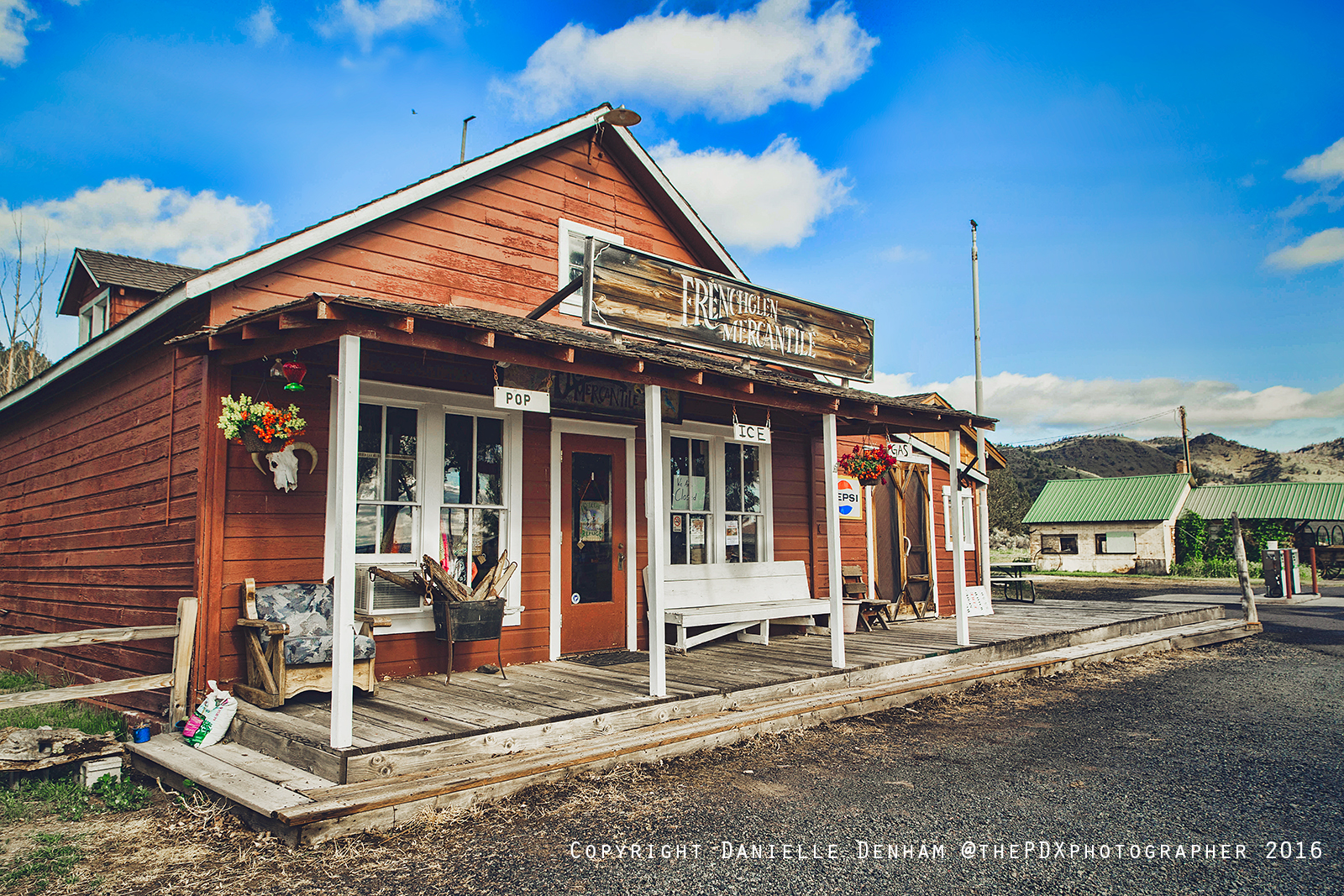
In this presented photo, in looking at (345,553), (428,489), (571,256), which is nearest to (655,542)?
(428,489)

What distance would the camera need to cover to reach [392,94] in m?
9.56

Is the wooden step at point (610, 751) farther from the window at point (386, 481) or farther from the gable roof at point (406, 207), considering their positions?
the gable roof at point (406, 207)

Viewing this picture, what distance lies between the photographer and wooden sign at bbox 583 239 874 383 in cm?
677

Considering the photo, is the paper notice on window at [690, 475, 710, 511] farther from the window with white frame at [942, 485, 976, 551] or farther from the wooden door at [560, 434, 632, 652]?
the window with white frame at [942, 485, 976, 551]

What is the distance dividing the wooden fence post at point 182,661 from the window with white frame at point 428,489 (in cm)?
99

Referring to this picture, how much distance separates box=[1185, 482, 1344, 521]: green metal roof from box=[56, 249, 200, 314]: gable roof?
36.7m

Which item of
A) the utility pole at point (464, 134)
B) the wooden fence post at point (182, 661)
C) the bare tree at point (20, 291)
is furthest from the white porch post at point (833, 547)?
the bare tree at point (20, 291)

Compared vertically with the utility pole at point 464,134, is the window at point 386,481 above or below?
below

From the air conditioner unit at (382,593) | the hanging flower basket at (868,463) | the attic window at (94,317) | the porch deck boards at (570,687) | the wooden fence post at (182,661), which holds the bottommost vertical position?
the porch deck boards at (570,687)

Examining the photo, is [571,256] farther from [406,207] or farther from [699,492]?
[699,492]

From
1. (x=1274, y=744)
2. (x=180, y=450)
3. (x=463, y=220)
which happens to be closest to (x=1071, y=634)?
(x=1274, y=744)

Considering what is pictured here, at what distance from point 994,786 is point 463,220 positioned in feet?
21.6

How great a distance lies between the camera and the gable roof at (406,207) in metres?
5.93

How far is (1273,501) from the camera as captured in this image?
3372 cm
